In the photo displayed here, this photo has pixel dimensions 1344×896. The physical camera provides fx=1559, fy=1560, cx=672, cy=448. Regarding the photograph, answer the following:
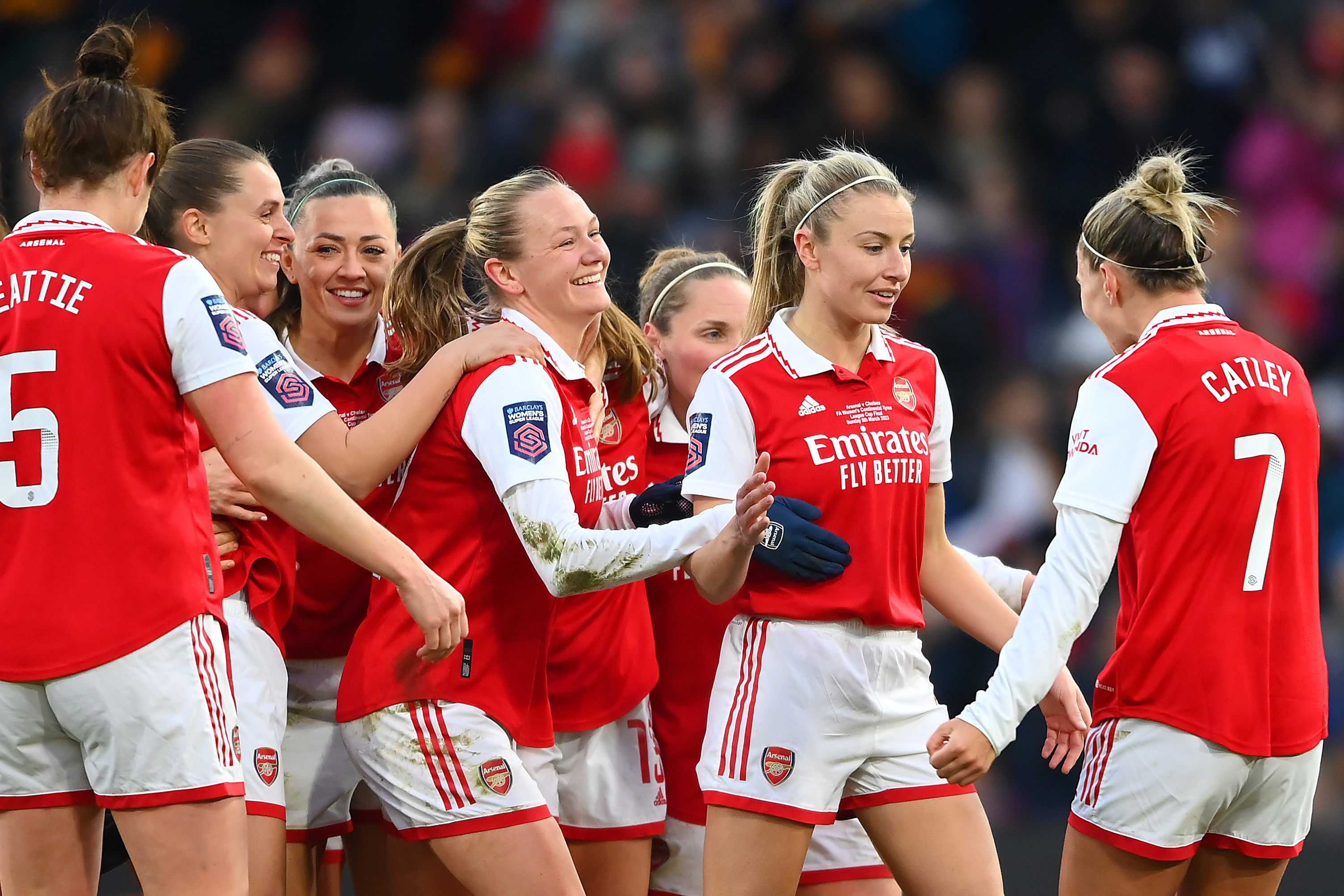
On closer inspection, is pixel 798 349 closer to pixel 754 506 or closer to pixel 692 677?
pixel 754 506

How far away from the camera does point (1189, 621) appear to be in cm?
355

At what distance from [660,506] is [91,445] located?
152cm

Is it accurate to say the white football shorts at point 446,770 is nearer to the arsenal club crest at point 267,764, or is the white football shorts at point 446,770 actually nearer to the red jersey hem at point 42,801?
the arsenal club crest at point 267,764

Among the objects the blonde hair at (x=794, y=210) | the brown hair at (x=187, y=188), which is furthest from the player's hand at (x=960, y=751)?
the brown hair at (x=187, y=188)

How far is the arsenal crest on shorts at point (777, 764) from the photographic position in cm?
376

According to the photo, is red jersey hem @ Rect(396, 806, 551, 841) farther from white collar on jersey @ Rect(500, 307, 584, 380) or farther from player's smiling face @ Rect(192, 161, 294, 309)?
player's smiling face @ Rect(192, 161, 294, 309)

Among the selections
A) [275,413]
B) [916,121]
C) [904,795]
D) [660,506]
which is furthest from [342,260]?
[916,121]

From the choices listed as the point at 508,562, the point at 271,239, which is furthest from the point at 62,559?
the point at 271,239

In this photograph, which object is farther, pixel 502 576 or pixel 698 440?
pixel 698 440

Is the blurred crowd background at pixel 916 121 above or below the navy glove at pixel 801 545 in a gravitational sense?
above

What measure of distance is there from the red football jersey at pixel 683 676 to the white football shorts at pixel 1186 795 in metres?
1.13

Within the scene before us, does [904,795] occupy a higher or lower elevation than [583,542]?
lower

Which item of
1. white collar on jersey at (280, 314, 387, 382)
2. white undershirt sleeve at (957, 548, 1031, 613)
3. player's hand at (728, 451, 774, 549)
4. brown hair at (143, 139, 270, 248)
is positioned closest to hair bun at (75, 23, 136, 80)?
brown hair at (143, 139, 270, 248)

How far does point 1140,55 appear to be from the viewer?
9.33 metres
